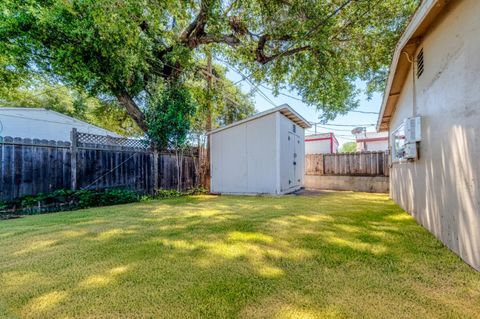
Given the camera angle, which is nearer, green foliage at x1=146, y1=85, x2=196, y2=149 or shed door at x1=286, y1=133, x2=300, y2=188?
green foliage at x1=146, y1=85, x2=196, y2=149

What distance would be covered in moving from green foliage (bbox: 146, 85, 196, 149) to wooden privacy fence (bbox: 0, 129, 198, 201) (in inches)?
20.0

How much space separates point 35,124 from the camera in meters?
9.77

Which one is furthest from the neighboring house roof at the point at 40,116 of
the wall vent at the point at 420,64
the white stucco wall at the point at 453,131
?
the white stucco wall at the point at 453,131

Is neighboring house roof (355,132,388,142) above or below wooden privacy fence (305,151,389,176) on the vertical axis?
above

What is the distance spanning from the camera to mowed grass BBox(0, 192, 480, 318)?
1256 millimetres

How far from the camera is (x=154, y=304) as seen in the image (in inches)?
51.2

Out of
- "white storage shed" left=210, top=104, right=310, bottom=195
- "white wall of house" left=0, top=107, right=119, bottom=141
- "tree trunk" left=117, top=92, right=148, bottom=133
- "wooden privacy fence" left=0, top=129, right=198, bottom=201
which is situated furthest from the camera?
"white wall of house" left=0, top=107, right=119, bottom=141

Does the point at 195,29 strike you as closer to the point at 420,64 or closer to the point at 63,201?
the point at 63,201

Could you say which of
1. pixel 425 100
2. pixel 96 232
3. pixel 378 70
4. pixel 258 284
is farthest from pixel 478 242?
Answer: pixel 378 70

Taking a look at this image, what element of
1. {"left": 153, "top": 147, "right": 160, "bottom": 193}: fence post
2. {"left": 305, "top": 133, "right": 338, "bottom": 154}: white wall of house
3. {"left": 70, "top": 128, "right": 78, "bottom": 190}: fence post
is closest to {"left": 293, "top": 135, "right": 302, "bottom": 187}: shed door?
{"left": 153, "top": 147, "right": 160, "bottom": 193}: fence post

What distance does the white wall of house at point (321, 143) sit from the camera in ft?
41.4

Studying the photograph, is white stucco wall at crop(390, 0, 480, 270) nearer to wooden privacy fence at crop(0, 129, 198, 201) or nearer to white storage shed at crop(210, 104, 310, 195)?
white storage shed at crop(210, 104, 310, 195)

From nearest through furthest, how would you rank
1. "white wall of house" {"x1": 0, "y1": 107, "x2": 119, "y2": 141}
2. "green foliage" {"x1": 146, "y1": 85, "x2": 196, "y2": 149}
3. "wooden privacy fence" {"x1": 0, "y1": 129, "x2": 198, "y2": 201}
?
"wooden privacy fence" {"x1": 0, "y1": 129, "x2": 198, "y2": 201} < "green foliage" {"x1": 146, "y1": 85, "x2": 196, "y2": 149} < "white wall of house" {"x1": 0, "y1": 107, "x2": 119, "y2": 141}

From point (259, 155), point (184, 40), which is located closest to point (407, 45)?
point (259, 155)
